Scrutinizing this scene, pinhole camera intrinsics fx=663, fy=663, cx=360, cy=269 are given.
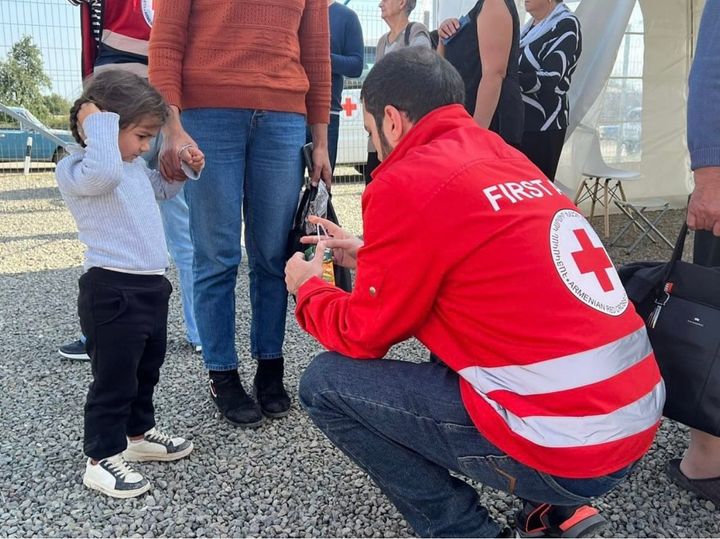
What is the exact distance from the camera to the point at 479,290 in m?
1.38

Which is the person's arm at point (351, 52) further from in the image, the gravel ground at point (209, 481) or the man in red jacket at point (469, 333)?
the man in red jacket at point (469, 333)

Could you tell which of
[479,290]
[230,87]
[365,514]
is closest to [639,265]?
[479,290]

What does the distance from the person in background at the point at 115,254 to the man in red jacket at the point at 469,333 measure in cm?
60

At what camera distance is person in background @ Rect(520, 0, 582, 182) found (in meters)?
3.54

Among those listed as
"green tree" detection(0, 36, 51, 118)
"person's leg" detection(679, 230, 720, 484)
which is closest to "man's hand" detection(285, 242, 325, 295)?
"person's leg" detection(679, 230, 720, 484)

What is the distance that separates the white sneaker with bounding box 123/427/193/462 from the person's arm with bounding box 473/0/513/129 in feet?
6.06

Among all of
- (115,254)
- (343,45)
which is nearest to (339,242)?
(115,254)

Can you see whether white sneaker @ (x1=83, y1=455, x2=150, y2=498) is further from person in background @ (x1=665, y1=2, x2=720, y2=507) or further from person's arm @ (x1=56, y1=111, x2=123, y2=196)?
person in background @ (x1=665, y1=2, x2=720, y2=507)

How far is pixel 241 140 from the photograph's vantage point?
88.4 inches

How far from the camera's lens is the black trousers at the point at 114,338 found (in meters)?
1.88

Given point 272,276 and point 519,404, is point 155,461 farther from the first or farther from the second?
point 519,404

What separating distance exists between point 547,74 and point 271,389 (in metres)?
2.27

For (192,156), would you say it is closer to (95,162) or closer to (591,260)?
(95,162)

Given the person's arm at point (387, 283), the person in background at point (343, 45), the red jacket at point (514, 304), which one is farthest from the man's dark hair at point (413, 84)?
the person in background at point (343, 45)
